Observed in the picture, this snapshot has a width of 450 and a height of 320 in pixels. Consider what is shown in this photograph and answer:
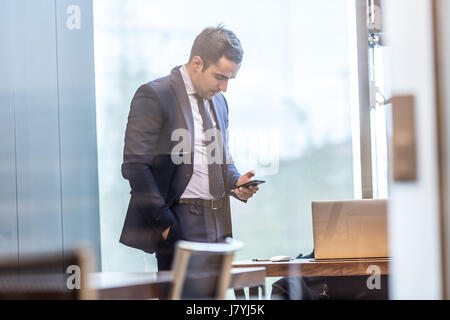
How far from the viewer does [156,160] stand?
8.24 feet

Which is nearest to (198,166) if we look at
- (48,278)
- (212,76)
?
(212,76)

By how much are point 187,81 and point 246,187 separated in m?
0.54

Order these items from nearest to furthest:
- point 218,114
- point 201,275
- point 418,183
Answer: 1. point 418,183
2. point 201,275
3. point 218,114

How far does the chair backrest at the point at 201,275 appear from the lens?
1909 millimetres

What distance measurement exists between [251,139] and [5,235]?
1.17 metres

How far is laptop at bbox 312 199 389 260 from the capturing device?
227 centimetres

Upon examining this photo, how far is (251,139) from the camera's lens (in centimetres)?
273

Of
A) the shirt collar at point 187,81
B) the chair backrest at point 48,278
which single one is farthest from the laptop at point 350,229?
the chair backrest at point 48,278

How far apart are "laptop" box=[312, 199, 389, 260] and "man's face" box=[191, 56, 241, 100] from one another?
67 cm

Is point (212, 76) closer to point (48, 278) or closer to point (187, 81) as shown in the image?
point (187, 81)

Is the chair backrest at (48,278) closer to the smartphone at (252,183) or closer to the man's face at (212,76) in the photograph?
the smartphone at (252,183)
